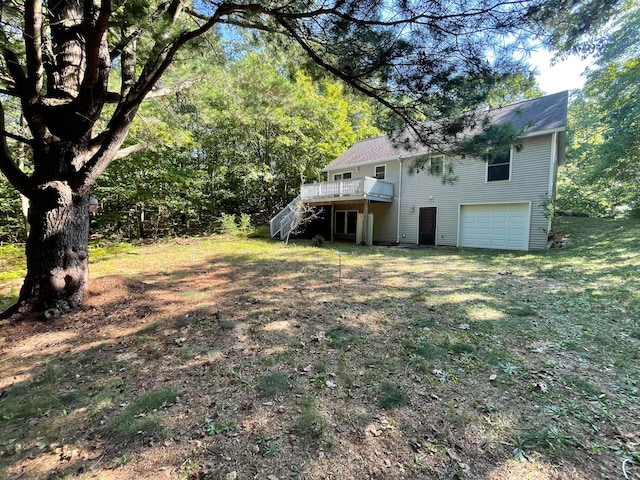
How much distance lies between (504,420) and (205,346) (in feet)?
9.60

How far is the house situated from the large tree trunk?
775cm

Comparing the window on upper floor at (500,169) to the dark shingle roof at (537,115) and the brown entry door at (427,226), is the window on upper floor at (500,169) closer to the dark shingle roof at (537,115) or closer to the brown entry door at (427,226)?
the dark shingle roof at (537,115)

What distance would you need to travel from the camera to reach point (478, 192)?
36.2 feet

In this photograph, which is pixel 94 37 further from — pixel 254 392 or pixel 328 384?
pixel 328 384

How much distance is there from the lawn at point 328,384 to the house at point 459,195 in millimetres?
4761

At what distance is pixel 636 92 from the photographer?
1059 centimetres

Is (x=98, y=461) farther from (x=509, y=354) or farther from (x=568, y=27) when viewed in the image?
(x=568, y=27)

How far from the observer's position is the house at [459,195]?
966 centimetres

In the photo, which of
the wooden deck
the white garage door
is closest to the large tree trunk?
the wooden deck

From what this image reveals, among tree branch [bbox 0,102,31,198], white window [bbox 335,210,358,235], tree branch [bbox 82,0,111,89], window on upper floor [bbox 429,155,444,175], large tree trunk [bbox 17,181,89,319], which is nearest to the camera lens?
tree branch [bbox 82,0,111,89]

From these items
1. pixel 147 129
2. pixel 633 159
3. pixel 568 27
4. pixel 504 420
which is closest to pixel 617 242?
pixel 633 159

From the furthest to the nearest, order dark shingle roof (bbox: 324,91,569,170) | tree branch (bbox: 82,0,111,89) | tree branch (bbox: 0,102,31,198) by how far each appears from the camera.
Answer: dark shingle roof (bbox: 324,91,569,170) < tree branch (bbox: 0,102,31,198) < tree branch (bbox: 82,0,111,89)

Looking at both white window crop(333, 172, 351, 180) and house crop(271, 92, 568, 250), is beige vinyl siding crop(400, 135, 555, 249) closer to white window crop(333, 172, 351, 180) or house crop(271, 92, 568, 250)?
house crop(271, 92, 568, 250)

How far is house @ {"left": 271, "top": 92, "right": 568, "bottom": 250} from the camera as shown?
9.66 m
